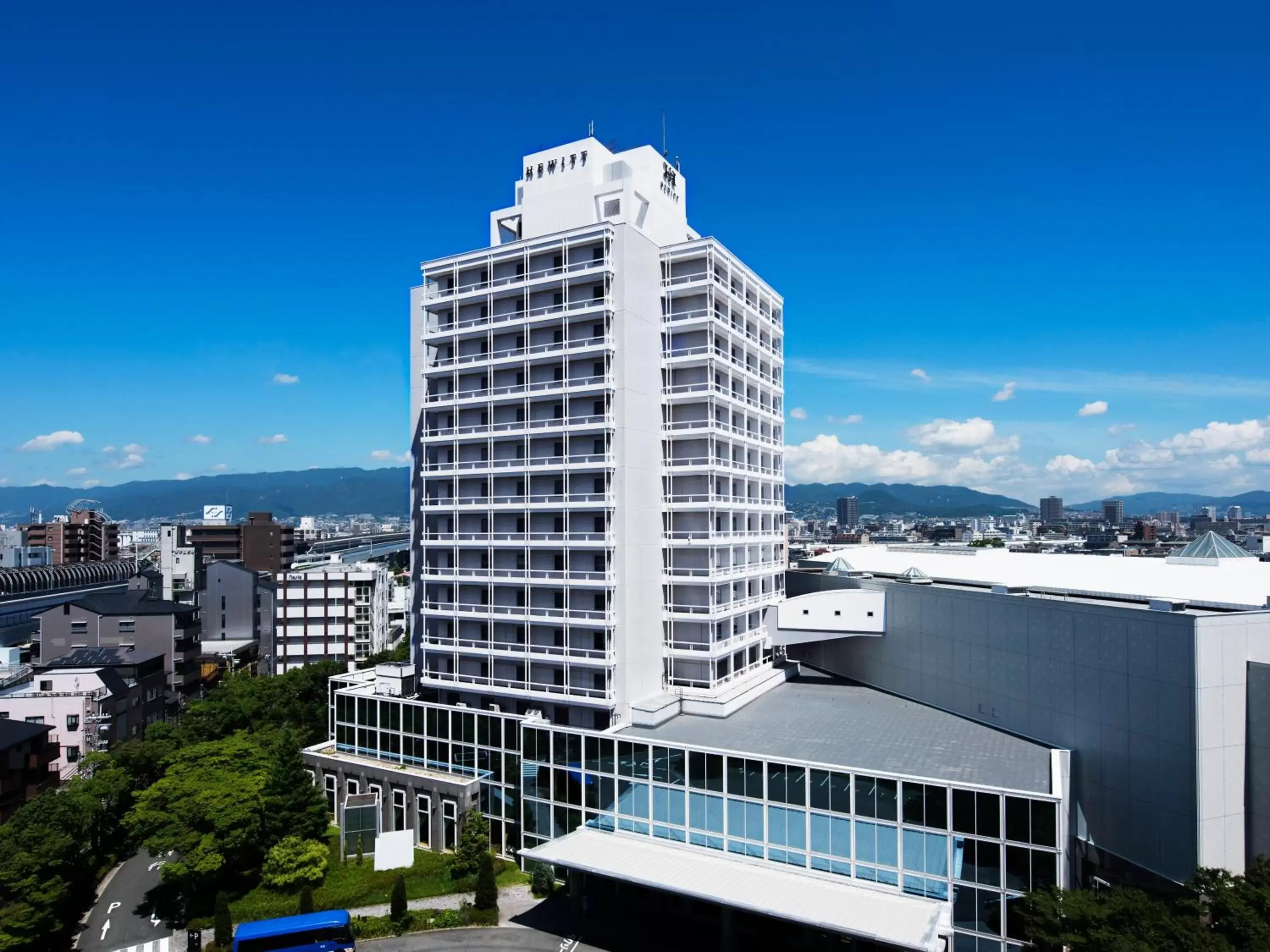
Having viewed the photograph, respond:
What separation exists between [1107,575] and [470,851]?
39.3 m

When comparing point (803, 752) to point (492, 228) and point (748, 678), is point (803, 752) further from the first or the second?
point (492, 228)

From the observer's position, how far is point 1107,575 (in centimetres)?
4416

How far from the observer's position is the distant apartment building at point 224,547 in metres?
134

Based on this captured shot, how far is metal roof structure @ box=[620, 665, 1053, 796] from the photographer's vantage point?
1374 inches

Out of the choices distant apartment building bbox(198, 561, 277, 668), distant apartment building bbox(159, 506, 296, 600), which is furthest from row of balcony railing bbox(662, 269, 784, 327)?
distant apartment building bbox(159, 506, 296, 600)

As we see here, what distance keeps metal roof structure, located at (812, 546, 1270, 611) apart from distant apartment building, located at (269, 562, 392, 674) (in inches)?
2540

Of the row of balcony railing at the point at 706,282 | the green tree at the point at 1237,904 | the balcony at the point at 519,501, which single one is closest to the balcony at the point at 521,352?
the row of balcony railing at the point at 706,282

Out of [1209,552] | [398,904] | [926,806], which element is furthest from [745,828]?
[1209,552]

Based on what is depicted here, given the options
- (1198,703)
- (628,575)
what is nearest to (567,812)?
(628,575)

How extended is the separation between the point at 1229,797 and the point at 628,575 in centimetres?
3013

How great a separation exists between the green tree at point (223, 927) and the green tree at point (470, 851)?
11.2m

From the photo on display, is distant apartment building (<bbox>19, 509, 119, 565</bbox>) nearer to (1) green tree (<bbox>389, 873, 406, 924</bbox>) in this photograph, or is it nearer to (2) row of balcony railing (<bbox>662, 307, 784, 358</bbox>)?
(1) green tree (<bbox>389, 873, 406, 924</bbox>)

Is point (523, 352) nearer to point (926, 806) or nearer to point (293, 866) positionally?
point (293, 866)

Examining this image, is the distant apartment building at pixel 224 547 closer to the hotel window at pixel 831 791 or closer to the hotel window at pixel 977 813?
the hotel window at pixel 831 791
